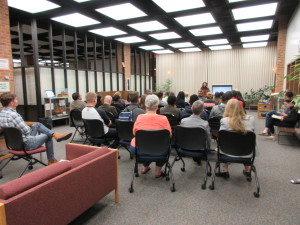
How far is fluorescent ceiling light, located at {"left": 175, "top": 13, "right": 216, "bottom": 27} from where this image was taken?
20.7ft

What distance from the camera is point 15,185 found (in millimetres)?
1379

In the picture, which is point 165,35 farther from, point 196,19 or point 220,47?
point 220,47

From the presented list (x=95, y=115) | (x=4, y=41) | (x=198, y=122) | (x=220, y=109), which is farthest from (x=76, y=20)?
(x=198, y=122)

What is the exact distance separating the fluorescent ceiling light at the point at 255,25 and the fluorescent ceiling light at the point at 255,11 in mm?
673

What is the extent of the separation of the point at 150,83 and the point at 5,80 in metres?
8.93

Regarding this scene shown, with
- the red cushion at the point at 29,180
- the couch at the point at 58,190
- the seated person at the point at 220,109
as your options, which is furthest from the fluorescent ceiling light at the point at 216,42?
the red cushion at the point at 29,180

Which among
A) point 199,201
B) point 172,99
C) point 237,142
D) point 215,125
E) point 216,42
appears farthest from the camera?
point 216,42

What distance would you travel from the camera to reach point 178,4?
213 inches

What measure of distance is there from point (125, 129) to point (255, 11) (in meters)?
5.36

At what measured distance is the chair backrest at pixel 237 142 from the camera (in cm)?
248

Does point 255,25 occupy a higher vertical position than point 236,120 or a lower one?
higher

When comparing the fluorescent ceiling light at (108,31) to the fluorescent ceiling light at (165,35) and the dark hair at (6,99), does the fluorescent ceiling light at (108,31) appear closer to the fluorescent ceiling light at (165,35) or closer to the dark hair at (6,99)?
the fluorescent ceiling light at (165,35)

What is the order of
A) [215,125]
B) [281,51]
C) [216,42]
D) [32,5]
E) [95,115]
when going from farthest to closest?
1. [216,42]
2. [281,51]
3. [32,5]
4. [215,125]
5. [95,115]

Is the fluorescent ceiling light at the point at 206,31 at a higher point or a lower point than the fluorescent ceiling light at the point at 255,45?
higher
